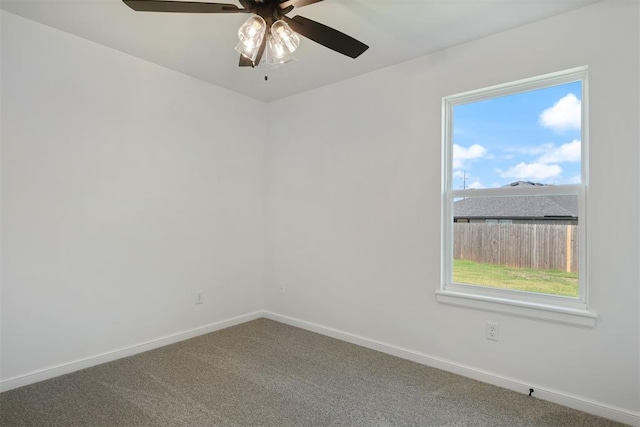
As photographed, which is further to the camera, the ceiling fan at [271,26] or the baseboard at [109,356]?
the baseboard at [109,356]

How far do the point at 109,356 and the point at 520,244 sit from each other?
3.24m

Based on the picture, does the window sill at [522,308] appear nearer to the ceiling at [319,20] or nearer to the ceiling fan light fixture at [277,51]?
→ the ceiling at [319,20]

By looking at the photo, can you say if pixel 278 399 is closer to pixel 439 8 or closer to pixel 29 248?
pixel 29 248

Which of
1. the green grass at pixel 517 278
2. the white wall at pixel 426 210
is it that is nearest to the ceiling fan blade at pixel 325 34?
the white wall at pixel 426 210

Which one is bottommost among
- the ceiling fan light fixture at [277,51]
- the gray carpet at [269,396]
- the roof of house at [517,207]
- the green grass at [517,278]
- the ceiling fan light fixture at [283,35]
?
the gray carpet at [269,396]

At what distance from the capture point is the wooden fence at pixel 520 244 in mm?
2277

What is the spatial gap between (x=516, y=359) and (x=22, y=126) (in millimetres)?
3696

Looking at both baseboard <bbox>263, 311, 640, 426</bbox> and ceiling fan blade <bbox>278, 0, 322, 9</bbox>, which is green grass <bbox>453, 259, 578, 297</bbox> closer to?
baseboard <bbox>263, 311, 640, 426</bbox>

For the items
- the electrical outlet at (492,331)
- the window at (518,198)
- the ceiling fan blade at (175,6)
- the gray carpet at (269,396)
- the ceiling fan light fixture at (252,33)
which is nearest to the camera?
the ceiling fan blade at (175,6)

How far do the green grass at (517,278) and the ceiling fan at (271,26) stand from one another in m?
1.80

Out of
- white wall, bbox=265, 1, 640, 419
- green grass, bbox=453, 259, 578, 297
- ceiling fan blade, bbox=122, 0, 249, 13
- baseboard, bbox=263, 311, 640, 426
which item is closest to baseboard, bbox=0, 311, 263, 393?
white wall, bbox=265, 1, 640, 419

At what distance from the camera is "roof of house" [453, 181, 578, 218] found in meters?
2.28

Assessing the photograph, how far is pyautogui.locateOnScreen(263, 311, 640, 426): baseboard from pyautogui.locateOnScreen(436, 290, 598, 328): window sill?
0.46m

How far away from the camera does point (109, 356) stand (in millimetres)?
2703
